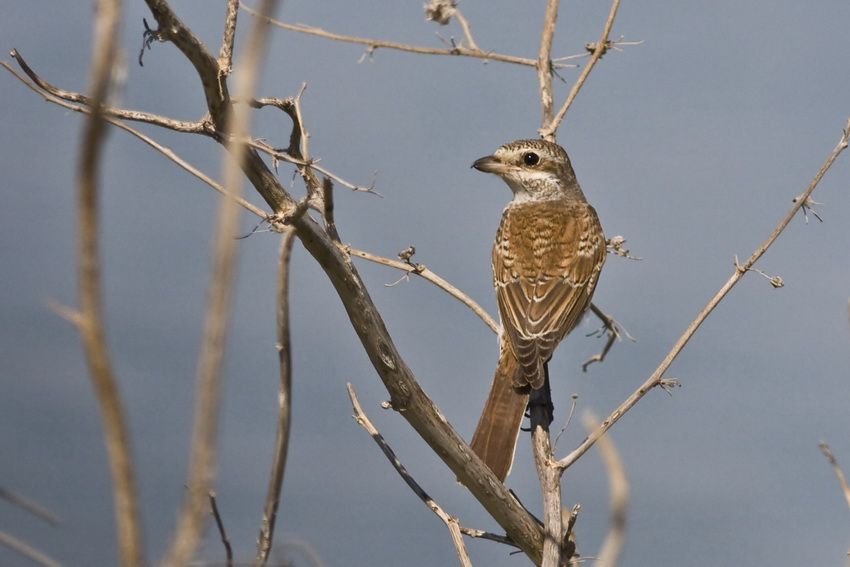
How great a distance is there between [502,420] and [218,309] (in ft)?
14.4

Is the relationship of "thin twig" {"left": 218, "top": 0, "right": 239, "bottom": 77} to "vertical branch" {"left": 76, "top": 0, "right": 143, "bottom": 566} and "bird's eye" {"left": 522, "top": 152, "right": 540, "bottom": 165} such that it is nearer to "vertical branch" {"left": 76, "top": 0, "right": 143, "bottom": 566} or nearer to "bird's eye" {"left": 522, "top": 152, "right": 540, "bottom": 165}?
"vertical branch" {"left": 76, "top": 0, "right": 143, "bottom": 566}

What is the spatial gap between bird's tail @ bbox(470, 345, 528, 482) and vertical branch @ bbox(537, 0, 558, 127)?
4.78ft

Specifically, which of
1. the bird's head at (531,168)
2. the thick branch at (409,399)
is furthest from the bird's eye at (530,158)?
the thick branch at (409,399)

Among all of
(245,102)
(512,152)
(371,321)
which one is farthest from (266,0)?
(512,152)

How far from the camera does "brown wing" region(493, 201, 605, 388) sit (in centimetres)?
573

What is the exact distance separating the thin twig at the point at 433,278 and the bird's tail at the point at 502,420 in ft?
0.78

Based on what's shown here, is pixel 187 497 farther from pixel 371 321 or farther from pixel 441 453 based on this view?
pixel 441 453

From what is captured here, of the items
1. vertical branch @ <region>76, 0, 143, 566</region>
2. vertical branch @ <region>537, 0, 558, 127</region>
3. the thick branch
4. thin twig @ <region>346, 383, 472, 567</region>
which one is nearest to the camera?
vertical branch @ <region>76, 0, 143, 566</region>

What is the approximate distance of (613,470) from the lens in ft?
4.18

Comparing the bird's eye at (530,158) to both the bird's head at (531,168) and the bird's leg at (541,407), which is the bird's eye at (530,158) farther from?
the bird's leg at (541,407)

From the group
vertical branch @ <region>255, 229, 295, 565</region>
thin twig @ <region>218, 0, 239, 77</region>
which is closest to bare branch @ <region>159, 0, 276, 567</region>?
vertical branch @ <region>255, 229, 295, 565</region>

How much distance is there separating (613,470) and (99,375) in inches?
26.3

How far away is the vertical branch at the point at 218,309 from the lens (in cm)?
93

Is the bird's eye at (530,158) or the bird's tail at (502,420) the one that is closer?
the bird's tail at (502,420)
